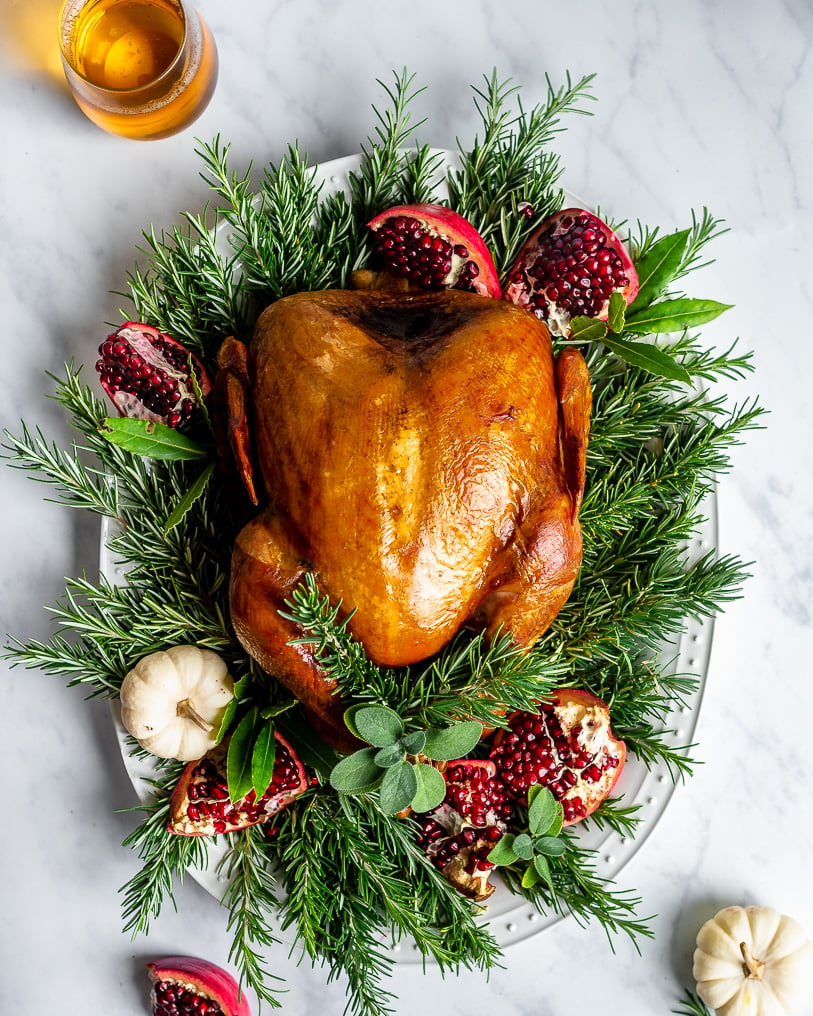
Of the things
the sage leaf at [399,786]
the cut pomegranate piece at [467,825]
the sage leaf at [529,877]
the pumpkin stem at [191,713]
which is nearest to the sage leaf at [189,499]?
the pumpkin stem at [191,713]

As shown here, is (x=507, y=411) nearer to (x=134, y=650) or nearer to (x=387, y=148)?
(x=387, y=148)

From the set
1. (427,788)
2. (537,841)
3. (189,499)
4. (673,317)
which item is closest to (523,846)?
→ (537,841)

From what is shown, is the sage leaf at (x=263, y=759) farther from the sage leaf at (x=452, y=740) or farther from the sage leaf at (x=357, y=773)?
the sage leaf at (x=452, y=740)

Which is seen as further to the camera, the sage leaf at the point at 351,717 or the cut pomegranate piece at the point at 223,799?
the cut pomegranate piece at the point at 223,799

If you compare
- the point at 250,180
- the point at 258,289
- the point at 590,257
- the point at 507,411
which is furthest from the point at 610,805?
the point at 250,180

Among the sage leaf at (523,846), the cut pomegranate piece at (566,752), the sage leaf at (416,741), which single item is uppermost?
the sage leaf at (416,741)
